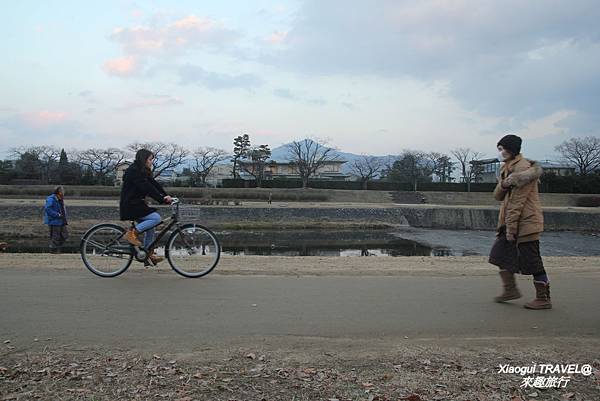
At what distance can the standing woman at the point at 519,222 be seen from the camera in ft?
14.1

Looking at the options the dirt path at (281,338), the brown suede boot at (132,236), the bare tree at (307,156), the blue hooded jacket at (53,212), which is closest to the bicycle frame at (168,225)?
the brown suede boot at (132,236)

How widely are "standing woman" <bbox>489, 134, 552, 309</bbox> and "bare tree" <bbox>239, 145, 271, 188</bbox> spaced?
51.3 m

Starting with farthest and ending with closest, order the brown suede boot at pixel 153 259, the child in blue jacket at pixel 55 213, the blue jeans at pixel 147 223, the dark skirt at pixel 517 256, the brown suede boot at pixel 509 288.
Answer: the child in blue jacket at pixel 55 213
the brown suede boot at pixel 153 259
the blue jeans at pixel 147 223
the brown suede boot at pixel 509 288
the dark skirt at pixel 517 256

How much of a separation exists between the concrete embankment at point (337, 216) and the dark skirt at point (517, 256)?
2167 centimetres

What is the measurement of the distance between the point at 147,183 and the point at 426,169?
60.4 metres

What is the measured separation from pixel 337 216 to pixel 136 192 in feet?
76.9

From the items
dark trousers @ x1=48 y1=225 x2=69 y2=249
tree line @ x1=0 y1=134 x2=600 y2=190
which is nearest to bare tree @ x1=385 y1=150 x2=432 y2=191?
tree line @ x1=0 y1=134 x2=600 y2=190

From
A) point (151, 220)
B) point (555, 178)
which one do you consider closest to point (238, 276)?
point (151, 220)

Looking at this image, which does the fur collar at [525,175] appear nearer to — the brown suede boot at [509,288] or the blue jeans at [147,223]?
the brown suede boot at [509,288]

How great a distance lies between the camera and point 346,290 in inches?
194

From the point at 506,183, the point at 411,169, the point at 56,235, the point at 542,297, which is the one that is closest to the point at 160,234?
the point at 506,183

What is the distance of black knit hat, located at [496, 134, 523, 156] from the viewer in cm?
442

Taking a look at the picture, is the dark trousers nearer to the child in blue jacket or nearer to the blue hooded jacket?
the child in blue jacket

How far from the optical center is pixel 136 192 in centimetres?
545
